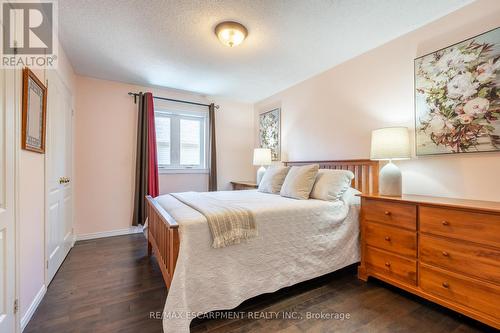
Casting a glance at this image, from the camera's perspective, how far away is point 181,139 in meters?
4.25

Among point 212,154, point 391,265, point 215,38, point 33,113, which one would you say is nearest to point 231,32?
point 215,38

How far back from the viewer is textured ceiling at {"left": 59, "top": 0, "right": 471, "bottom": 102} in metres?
1.94

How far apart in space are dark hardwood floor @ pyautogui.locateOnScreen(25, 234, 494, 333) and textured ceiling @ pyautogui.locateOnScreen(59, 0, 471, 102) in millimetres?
2409

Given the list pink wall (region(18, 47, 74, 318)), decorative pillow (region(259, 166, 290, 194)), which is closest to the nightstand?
decorative pillow (region(259, 166, 290, 194))

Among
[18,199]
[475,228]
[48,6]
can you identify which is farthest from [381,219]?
[48,6]

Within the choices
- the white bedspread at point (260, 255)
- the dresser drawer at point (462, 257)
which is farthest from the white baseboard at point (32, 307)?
the dresser drawer at point (462, 257)

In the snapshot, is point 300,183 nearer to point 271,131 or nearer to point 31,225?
point 271,131

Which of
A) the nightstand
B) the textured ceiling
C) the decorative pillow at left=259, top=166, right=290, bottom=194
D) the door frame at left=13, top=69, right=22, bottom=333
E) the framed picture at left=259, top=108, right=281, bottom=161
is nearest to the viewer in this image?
→ the door frame at left=13, top=69, right=22, bottom=333

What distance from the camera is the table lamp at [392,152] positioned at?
2100 mm

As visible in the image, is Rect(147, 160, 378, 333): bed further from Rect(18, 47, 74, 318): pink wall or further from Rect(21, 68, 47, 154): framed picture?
Rect(21, 68, 47, 154): framed picture

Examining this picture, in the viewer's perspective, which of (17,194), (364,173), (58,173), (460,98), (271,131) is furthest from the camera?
(271,131)

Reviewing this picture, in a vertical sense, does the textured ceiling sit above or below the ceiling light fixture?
above

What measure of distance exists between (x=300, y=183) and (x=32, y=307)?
245 centimetres

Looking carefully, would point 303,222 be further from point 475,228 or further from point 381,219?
point 475,228
